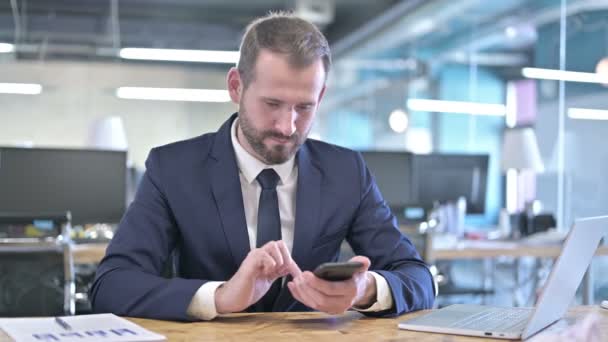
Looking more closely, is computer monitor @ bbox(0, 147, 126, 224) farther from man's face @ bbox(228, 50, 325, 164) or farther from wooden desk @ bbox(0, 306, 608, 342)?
wooden desk @ bbox(0, 306, 608, 342)

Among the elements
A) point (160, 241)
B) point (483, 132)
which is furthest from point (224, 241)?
point (483, 132)

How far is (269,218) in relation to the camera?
1898mm

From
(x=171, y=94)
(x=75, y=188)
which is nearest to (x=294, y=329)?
(x=75, y=188)

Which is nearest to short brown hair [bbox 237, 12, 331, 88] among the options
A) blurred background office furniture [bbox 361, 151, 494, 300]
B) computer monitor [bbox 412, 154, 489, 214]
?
blurred background office furniture [bbox 361, 151, 494, 300]

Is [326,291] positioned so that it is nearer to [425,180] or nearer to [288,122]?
[288,122]

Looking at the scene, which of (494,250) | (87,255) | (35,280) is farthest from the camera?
(494,250)

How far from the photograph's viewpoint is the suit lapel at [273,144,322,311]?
1.88 metres

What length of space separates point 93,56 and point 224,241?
10.9 meters

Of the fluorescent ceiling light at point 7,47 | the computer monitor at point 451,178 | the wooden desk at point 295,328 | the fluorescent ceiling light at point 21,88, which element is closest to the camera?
the wooden desk at point 295,328

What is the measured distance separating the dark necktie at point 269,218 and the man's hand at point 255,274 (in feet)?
0.98

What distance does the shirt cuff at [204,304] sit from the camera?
1577 mm

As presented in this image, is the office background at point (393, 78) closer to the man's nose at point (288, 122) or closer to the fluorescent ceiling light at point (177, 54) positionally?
the fluorescent ceiling light at point (177, 54)

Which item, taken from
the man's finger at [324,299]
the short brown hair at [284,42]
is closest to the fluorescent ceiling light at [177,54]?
the short brown hair at [284,42]

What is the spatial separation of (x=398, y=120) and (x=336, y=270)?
9.22 meters
